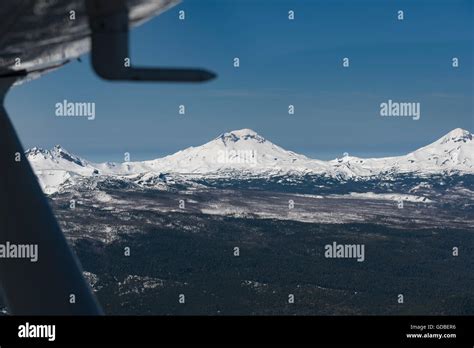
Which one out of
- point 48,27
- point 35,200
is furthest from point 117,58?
point 35,200

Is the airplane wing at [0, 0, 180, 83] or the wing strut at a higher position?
the airplane wing at [0, 0, 180, 83]

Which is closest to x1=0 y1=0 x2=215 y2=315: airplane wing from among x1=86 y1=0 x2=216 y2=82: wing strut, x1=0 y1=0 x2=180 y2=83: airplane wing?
x1=0 y1=0 x2=180 y2=83: airplane wing

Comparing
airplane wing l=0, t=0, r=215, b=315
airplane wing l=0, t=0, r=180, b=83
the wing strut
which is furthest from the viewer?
airplane wing l=0, t=0, r=215, b=315

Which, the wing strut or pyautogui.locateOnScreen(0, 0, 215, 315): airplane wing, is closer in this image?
the wing strut

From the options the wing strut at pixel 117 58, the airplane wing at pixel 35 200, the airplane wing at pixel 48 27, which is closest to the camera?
the wing strut at pixel 117 58

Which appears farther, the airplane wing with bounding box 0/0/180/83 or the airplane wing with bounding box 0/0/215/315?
the airplane wing with bounding box 0/0/215/315

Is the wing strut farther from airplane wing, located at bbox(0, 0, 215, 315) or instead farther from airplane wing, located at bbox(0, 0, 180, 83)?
airplane wing, located at bbox(0, 0, 215, 315)

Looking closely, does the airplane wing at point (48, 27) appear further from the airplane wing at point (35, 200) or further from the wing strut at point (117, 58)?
the wing strut at point (117, 58)

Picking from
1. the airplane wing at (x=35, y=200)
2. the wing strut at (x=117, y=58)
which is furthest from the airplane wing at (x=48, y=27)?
the wing strut at (x=117, y=58)

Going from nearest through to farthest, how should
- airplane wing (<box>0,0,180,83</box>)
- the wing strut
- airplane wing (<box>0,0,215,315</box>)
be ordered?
the wing strut → airplane wing (<box>0,0,180,83</box>) → airplane wing (<box>0,0,215,315</box>)

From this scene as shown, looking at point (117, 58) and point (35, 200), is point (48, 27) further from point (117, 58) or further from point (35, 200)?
point (35, 200)
